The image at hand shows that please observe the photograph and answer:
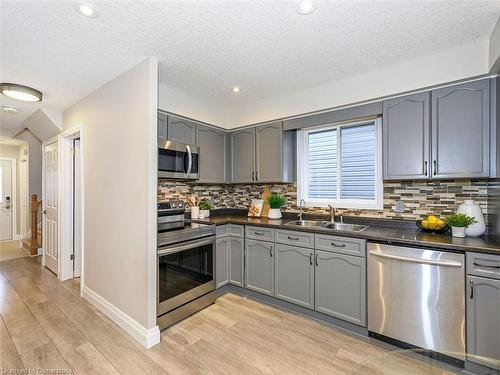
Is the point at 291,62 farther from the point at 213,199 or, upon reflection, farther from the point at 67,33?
the point at 213,199

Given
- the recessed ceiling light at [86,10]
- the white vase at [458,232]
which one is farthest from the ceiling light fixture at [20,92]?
the white vase at [458,232]

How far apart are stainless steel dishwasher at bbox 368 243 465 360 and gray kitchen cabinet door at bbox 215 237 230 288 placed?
1.57 metres

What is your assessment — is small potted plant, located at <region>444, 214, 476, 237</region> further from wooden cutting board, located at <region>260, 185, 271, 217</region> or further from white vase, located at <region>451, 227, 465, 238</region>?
wooden cutting board, located at <region>260, 185, 271, 217</region>

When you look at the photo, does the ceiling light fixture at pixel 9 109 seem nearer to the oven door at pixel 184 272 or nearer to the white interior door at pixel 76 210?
the white interior door at pixel 76 210

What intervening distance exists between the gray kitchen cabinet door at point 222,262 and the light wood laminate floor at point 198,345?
0.84ft

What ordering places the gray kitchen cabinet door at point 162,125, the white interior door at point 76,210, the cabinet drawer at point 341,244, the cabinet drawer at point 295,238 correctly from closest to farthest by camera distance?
1. the cabinet drawer at point 341,244
2. the cabinet drawer at point 295,238
3. the gray kitchen cabinet door at point 162,125
4. the white interior door at point 76,210

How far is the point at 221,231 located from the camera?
9.54 ft

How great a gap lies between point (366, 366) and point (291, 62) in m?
2.31

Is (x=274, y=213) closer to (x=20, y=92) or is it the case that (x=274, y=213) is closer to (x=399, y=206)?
(x=399, y=206)

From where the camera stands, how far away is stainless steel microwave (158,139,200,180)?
249 cm

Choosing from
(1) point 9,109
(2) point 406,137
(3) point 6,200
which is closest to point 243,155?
(2) point 406,137

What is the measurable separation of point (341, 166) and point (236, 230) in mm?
1478

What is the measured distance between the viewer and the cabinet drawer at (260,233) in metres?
2.70

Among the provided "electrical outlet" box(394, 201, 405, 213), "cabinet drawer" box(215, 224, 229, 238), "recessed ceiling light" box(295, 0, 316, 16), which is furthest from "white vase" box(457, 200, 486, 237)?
"cabinet drawer" box(215, 224, 229, 238)
